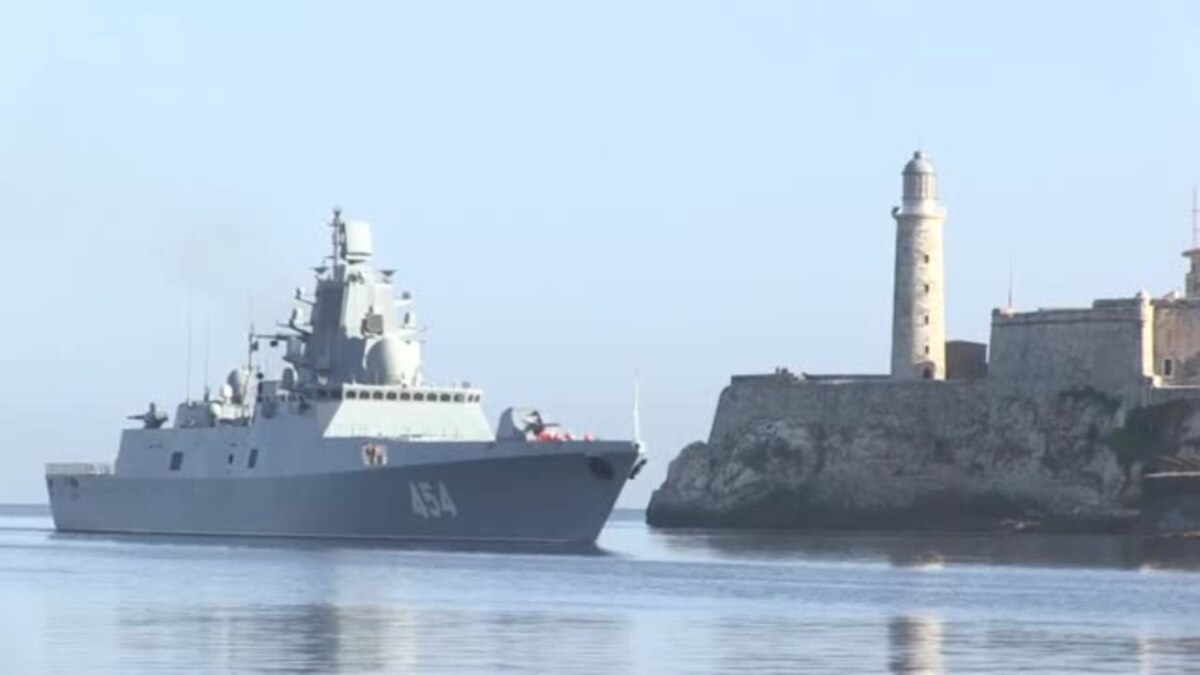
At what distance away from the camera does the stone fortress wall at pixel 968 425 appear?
282 feet

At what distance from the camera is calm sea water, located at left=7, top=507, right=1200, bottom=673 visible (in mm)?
33500

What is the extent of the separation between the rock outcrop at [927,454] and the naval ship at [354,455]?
64.8 ft

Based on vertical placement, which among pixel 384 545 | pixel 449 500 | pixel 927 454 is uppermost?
pixel 927 454

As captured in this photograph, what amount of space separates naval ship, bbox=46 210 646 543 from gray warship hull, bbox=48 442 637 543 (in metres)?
0.03

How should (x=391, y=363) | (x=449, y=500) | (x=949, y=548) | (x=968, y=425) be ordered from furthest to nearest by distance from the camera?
(x=968, y=425) → (x=949, y=548) → (x=391, y=363) → (x=449, y=500)

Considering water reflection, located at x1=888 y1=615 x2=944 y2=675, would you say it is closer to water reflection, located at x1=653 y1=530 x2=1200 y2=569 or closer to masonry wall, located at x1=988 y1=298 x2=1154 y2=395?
water reflection, located at x1=653 y1=530 x2=1200 y2=569

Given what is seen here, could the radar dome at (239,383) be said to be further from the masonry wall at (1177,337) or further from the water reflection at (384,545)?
the masonry wall at (1177,337)

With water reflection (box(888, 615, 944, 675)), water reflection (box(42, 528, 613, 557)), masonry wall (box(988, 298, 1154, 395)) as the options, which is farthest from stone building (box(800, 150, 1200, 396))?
water reflection (box(888, 615, 944, 675))

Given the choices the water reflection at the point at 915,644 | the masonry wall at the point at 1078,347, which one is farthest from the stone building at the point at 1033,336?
the water reflection at the point at 915,644

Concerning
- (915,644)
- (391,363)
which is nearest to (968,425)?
(391,363)

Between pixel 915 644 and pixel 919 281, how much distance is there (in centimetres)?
5564

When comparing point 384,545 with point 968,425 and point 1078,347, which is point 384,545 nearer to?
point 968,425

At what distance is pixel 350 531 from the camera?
69.8 metres

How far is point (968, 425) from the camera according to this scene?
293 feet
